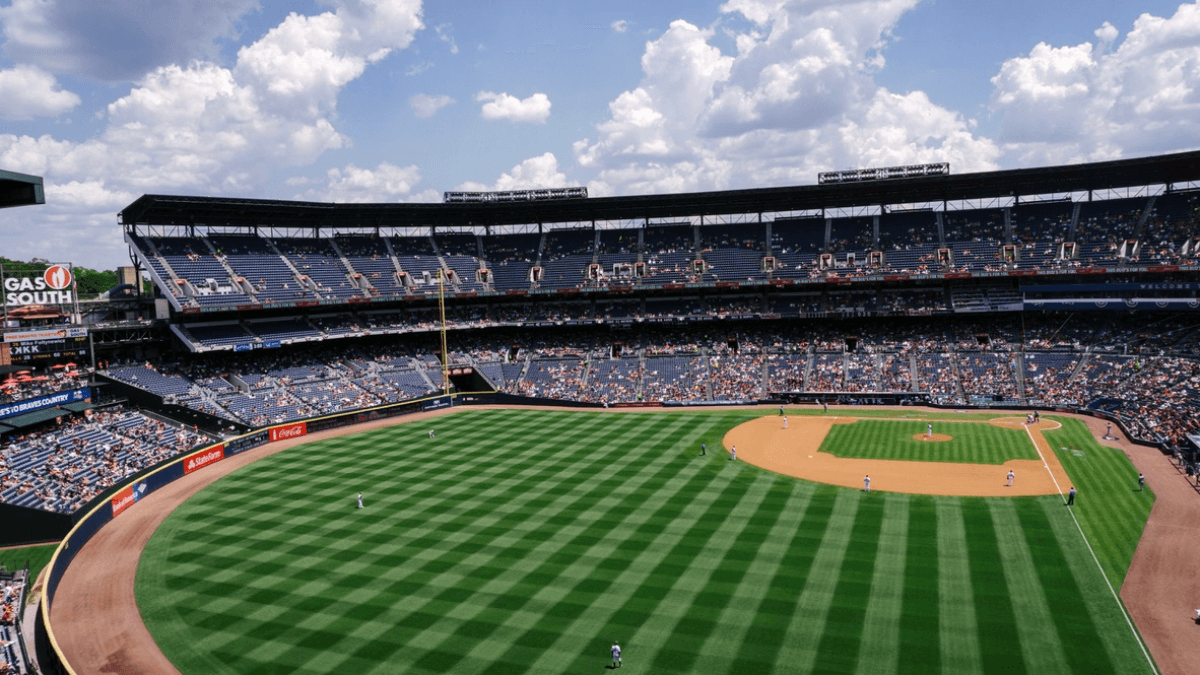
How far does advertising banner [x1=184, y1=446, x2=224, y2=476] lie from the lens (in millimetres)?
45094

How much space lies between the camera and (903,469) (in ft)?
129

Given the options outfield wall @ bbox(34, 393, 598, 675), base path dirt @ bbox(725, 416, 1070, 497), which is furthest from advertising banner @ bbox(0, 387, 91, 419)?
base path dirt @ bbox(725, 416, 1070, 497)

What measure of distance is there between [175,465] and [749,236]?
61.1 meters

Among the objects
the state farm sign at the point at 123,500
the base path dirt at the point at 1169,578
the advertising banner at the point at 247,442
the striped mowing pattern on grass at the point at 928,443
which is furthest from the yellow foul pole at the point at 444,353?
the base path dirt at the point at 1169,578

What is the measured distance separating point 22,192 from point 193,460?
38898 millimetres

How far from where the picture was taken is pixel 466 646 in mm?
21516

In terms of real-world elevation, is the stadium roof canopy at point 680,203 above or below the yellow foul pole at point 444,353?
above

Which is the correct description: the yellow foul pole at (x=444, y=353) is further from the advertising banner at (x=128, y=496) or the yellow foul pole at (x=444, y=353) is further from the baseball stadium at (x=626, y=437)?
the advertising banner at (x=128, y=496)

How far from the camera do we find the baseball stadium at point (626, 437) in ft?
73.6

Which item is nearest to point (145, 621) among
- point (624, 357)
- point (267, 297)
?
point (267, 297)

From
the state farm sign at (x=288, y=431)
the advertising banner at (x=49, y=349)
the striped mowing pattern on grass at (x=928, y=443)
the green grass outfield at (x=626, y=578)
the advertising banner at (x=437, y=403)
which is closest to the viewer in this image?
the green grass outfield at (x=626, y=578)

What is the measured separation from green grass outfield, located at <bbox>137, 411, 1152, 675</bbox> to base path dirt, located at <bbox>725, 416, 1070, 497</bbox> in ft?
5.35

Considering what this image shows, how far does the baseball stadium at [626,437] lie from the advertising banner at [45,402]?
189 millimetres

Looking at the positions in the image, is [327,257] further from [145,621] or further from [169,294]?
[145,621]
